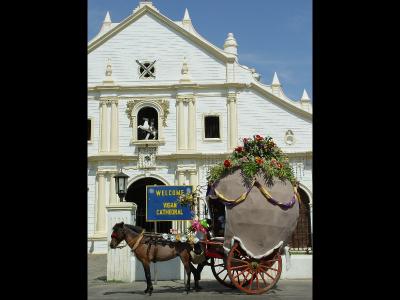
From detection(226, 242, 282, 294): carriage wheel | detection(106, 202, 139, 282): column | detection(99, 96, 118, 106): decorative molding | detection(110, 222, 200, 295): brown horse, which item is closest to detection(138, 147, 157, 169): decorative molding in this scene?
detection(99, 96, 118, 106): decorative molding

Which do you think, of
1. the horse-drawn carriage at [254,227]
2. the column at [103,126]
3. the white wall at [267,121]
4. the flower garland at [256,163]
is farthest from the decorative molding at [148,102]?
the horse-drawn carriage at [254,227]

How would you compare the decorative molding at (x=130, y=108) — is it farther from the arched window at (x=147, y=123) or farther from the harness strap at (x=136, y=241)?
the harness strap at (x=136, y=241)

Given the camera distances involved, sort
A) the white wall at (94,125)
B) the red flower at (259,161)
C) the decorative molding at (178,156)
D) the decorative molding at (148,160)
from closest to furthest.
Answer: the red flower at (259,161)
the decorative molding at (178,156)
the decorative molding at (148,160)
the white wall at (94,125)

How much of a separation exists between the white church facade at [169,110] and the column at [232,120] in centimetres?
4

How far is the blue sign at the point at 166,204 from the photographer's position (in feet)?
46.3

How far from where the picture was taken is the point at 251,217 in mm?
10547

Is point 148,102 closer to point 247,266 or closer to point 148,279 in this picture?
point 148,279

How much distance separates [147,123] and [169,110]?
115 cm

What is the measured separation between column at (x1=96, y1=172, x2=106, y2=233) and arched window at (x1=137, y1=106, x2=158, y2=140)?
254 cm

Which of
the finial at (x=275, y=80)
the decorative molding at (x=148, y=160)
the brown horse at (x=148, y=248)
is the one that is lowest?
the brown horse at (x=148, y=248)

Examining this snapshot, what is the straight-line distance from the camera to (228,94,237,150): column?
2630 centimetres
